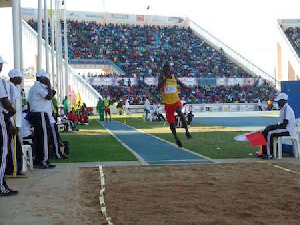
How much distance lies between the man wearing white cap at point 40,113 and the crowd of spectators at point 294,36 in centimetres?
5451

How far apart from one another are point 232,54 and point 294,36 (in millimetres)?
8576

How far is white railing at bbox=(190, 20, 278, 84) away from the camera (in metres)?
60.4

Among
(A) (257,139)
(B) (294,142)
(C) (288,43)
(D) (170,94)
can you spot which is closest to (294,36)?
(C) (288,43)

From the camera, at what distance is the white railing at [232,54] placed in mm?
60441

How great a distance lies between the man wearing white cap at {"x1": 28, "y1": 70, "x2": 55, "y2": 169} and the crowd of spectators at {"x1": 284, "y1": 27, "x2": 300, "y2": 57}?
2146 inches

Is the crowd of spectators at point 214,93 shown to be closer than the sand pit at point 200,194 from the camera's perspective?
No

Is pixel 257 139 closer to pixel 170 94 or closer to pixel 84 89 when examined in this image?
pixel 170 94

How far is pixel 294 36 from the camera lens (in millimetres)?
63344

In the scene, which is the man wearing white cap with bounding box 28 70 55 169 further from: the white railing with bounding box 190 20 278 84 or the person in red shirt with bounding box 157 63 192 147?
the white railing with bounding box 190 20 278 84

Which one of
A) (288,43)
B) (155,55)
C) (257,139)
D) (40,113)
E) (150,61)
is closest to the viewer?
(40,113)

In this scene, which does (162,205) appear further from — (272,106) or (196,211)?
(272,106)

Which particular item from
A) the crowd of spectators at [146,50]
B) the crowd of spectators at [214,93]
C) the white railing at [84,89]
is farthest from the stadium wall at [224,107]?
the white railing at [84,89]

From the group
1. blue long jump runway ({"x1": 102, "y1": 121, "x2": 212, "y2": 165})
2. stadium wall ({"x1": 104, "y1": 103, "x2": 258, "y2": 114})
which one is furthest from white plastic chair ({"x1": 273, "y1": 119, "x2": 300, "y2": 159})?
stadium wall ({"x1": 104, "y1": 103, "x2": 258, "y2": 114})

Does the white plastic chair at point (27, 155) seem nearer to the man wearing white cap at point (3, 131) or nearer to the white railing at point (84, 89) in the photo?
the man wearing white cap at point (3, 131)
